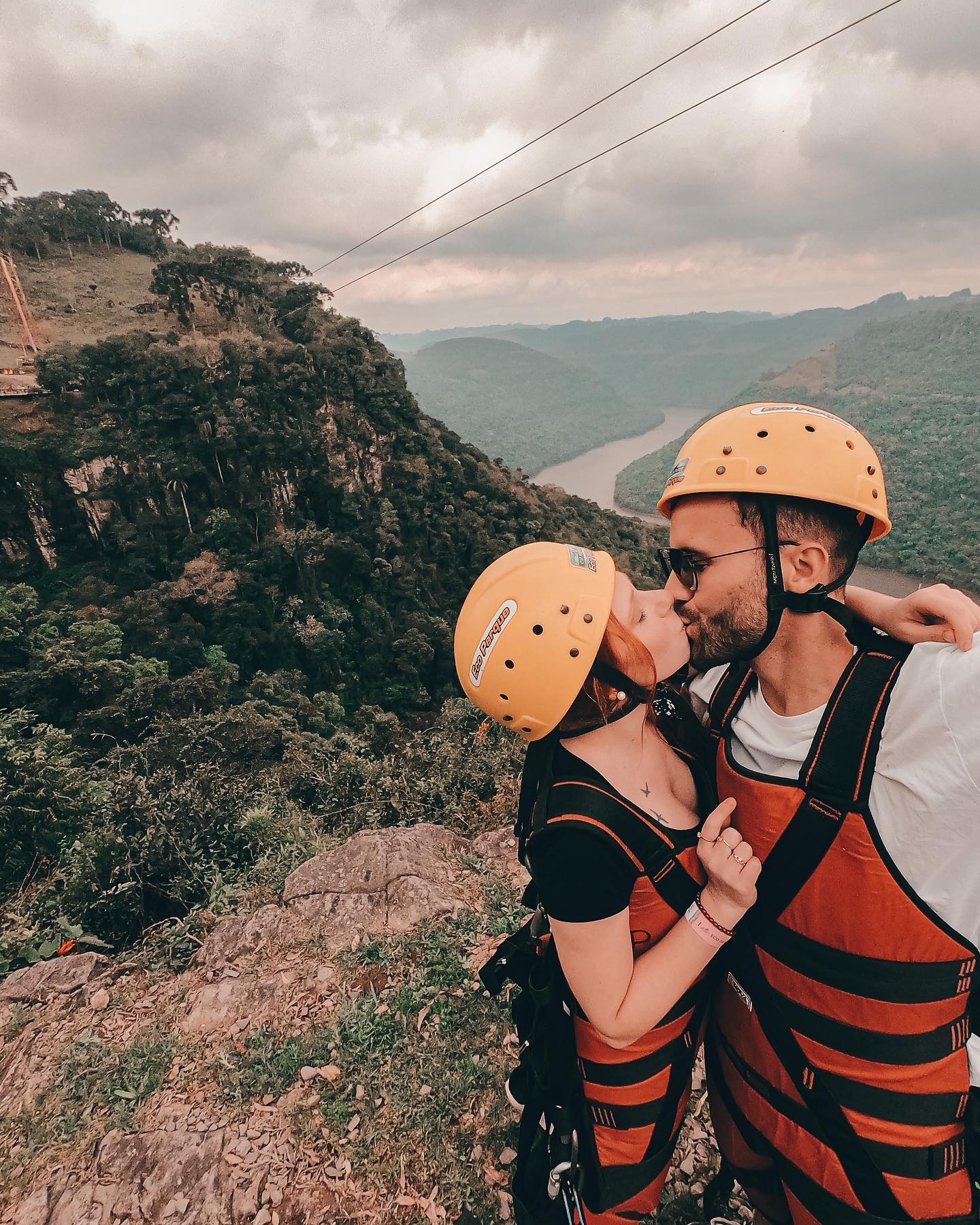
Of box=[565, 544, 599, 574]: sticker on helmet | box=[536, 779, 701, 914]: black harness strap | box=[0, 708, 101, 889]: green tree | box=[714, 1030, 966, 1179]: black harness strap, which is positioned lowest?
box=[0, 708, 101, 889]: green tree

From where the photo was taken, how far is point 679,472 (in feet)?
5.81

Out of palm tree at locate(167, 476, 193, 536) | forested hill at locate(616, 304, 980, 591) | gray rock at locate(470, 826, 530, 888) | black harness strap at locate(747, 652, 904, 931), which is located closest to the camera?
black harness strap at locate(747, 652, 904, 931)

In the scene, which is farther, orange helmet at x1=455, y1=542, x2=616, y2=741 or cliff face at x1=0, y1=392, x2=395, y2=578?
cliff face at x1=0, y1=392, x2=395, y2=578

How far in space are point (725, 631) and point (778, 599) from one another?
0.16 meters

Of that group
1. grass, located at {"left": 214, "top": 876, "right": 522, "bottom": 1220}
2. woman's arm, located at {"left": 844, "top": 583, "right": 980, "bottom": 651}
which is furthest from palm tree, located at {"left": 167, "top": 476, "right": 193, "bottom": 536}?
woman's arm, located at {"left": 844, "top": 583, "right": 980, "bottom": 651}

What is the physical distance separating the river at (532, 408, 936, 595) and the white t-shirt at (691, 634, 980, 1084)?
68.4 m

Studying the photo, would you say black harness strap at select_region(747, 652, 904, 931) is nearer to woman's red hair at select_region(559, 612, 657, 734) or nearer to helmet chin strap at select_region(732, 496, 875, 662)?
helmet chin strap at select_region(732, 496, 875, 662)

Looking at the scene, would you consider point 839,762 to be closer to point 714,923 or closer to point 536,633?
point 714,923

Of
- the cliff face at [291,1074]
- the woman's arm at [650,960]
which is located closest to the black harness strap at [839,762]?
the woman's arm at [650,960]

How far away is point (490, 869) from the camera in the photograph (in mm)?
4770

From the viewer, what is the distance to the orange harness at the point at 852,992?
133 centimetres

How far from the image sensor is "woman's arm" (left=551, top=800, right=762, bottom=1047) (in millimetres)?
1463

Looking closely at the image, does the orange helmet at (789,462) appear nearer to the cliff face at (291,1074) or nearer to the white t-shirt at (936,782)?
the white t-shirt at (936,782)

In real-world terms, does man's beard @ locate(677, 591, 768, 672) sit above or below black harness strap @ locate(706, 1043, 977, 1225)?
above
